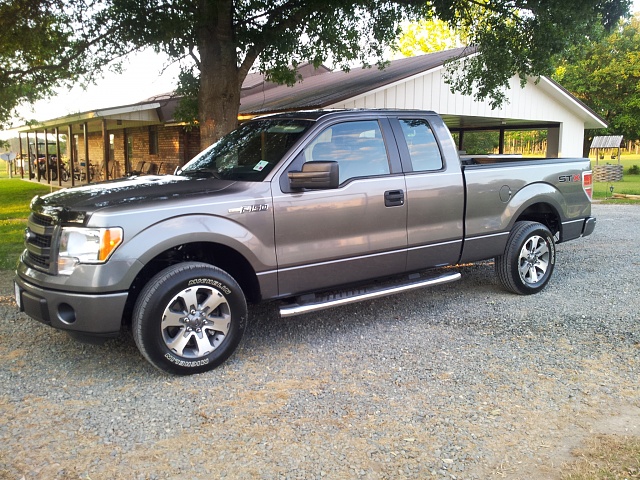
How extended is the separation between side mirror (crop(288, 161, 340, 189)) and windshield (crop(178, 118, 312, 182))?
31 cm

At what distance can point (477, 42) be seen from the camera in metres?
11.2

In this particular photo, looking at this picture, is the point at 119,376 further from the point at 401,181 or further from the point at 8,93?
the point at 8,93

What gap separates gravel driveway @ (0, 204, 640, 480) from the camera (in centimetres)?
325

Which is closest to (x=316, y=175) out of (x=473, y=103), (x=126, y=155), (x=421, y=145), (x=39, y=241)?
(x=421, y=145)

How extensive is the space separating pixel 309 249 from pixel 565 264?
496 cm

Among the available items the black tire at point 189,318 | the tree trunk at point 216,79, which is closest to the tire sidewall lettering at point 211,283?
the black tire at point 189,318

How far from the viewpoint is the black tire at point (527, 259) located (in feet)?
20.8

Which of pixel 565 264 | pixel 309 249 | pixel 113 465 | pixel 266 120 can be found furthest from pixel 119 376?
pixel 565 264

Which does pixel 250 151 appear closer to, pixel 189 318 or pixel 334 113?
pixel 334 113

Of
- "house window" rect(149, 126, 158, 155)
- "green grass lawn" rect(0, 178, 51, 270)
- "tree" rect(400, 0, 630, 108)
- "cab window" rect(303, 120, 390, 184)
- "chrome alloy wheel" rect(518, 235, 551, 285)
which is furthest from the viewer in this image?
"house window" rect(149, 126, 158, 155)

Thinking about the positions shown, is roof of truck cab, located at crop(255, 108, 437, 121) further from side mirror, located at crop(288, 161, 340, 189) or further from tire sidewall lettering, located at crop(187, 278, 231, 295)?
tire sidewall lettering, located at crop(187, 278, 231, 295)

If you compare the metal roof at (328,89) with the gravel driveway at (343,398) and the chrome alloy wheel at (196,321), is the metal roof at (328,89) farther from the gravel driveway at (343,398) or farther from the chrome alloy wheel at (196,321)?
the chrome alloy wheel at (196,321)

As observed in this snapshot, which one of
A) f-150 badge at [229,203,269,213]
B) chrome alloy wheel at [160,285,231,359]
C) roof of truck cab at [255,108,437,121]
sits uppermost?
roof of truck cab at [255,108,437,121]

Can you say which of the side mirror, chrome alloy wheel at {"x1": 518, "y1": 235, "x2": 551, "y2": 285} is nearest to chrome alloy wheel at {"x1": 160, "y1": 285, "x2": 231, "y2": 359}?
the side mirror
